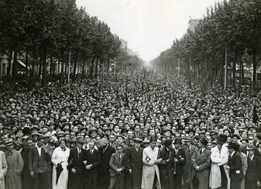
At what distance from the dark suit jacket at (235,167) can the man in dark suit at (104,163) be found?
134 inches

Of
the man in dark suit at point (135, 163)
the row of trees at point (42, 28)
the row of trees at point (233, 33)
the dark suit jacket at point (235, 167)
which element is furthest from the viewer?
the row of trees at point (233, 33)

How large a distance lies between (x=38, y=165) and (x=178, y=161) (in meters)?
4.09

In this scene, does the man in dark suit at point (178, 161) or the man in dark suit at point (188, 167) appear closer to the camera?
the man in dark suit at point (178, 161)

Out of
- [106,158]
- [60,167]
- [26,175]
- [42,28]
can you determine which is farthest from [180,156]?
[42,28]

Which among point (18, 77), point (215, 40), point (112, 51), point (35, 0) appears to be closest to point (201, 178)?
point (35, 0)

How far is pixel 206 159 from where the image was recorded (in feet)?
42.0

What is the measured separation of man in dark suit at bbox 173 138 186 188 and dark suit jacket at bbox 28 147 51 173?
380cm

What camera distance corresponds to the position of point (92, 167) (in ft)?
40.6

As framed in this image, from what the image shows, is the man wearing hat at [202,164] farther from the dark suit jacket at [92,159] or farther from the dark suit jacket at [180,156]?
the dark suit jacket at [92,159]

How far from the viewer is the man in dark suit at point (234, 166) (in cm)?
1225

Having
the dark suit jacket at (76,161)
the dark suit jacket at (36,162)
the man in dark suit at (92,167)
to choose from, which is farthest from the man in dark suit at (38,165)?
the man in dark suit at (92,167)

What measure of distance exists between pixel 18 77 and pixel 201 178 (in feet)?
107

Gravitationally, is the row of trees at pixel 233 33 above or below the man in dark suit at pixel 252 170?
above

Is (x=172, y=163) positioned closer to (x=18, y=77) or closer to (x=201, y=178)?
(x=201, y=178)
